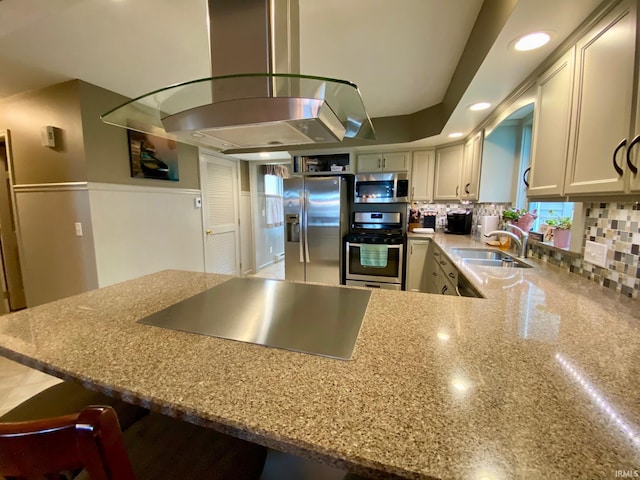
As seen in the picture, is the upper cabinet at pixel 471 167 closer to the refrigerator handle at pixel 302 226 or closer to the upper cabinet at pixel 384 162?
the upper cabinet at pixel 384 162

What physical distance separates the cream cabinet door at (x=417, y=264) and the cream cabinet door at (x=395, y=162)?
1.04 m

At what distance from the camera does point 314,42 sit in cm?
180

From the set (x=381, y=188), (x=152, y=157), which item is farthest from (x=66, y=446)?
(x=381, y=188)

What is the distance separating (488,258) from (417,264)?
1009 millimetres

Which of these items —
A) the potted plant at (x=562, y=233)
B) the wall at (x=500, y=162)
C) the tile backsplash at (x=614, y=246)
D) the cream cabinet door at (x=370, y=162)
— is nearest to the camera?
the tile backsplash at (x=614, y=246)

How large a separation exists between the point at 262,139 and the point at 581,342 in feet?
4.65

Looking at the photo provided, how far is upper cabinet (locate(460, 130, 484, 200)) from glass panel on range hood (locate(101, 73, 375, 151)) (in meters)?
2.09

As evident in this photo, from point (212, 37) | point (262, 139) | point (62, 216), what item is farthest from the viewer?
point (62, 216)

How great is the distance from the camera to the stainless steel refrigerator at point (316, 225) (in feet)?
11.4

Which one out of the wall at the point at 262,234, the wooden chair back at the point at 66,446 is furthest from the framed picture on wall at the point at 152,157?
the wooden chair back at the point at 66,446

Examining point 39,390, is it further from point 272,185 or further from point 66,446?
point 272,185

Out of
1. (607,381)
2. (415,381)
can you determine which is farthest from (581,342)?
(415,381)

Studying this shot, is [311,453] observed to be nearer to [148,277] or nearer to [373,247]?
[148,277]

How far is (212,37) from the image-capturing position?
→ 44.7 inches
